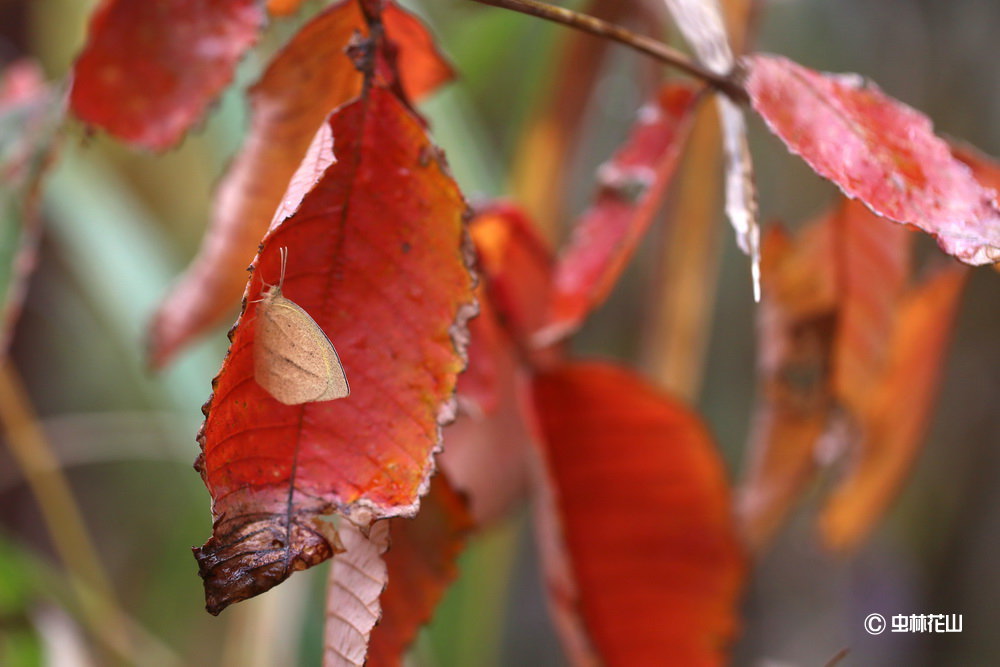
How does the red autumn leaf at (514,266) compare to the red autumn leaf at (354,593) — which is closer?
the red autumn leaf at (354,593)

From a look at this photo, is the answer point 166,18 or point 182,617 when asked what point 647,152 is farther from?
point 182,617

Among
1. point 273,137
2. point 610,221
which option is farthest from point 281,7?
point 610,221

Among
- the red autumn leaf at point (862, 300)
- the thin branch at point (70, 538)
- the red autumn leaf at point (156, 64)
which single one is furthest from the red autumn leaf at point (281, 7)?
the thin branch at point (70, 538)

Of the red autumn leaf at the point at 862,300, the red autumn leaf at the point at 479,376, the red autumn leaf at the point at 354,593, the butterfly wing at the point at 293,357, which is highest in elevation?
the red autumn leaf at the point at 862,300

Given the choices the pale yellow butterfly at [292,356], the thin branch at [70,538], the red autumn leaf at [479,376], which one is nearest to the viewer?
the pale yellow butterfly at [292,356]

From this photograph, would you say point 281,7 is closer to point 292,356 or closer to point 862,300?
point 292,356

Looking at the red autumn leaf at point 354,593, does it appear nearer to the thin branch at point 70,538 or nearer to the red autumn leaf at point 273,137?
the red autumn leaf at point 273,137

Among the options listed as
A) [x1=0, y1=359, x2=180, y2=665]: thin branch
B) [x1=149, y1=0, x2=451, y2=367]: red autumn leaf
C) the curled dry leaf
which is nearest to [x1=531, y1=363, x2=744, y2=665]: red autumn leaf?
the curled dry leaf
